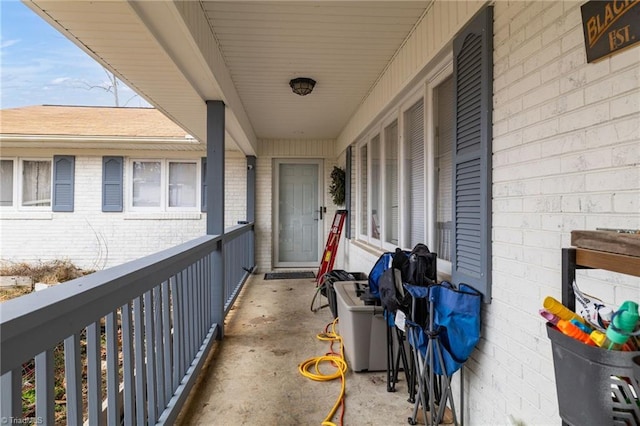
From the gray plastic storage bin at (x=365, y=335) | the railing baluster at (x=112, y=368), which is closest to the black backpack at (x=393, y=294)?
the gray plastic storage bin at (x=365, y=335)

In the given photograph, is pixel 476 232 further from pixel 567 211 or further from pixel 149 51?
pixel 149 51

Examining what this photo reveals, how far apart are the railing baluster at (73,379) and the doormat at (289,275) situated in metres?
5.10

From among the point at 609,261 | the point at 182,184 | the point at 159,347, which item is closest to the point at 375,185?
the point at 159,347

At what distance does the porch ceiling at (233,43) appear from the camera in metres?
1.98

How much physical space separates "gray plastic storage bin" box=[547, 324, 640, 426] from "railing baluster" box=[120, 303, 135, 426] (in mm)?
→ 1633

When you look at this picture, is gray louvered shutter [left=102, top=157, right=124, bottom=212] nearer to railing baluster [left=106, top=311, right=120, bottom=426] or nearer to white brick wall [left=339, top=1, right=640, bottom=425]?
railing baluster [left=106, top=311, right=120, bottom=426]

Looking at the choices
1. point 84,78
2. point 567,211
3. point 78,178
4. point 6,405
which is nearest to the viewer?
point 6,405

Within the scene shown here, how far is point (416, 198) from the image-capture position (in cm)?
313

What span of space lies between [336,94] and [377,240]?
1.86 m

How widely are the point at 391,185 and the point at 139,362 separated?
9.85 feet

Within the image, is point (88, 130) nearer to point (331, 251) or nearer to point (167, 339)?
point (331, 251)

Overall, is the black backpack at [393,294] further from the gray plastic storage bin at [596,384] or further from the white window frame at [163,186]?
the white window frame at [163,186]

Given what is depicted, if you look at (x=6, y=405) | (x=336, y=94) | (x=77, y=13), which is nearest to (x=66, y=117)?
(x=336, y=94)

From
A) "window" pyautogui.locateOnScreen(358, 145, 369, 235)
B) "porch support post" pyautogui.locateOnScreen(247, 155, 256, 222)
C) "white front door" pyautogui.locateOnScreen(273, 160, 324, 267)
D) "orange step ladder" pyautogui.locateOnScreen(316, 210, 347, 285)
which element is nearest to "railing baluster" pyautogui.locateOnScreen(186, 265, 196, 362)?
"orange step ladder" pyautogui.locateOnScreen(316, 210, 347, 285)
